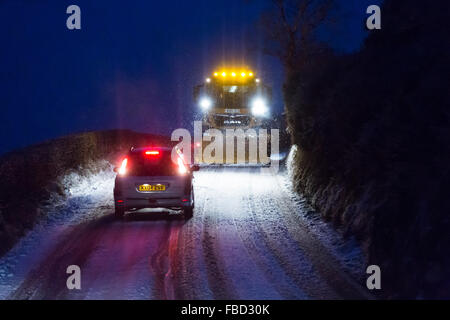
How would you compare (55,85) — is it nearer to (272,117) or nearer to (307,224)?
(272,117)

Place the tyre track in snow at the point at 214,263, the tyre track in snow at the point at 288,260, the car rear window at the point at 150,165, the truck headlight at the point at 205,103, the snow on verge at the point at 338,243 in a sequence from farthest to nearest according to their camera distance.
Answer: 1. the truck headlight at the point at 205,103
2. the car rear window at the point at 150,165
3. the snow on verge at the point at 338,243
4. the tyre track in snow at the point at 288,260
5. the tyre track in snow at the point at 214,263

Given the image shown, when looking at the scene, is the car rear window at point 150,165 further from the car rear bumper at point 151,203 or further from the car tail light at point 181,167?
the car rear bumper at point 151,203

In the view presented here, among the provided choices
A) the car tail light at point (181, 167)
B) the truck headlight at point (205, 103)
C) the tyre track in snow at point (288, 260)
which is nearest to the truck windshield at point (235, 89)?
the truck headlight at point (205, 103)

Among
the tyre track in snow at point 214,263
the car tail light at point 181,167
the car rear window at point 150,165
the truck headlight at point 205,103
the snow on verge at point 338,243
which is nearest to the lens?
the tyre track in snow at point 214,263

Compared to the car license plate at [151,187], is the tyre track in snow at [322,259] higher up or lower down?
lower down

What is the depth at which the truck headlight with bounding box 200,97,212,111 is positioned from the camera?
89.4 feet

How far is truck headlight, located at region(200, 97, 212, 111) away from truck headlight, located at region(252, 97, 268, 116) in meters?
2.31

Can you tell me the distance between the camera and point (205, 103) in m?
27.3

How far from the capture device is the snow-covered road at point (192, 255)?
766 cm

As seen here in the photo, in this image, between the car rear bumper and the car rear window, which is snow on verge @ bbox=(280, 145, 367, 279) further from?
the car rear window

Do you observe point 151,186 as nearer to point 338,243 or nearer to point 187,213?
point 187,213

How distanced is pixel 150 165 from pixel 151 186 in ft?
1.93
